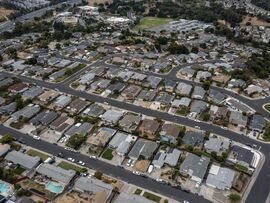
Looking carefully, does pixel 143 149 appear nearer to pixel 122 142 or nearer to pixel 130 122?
pixel 122 142

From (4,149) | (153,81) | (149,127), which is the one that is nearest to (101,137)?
(149,127)

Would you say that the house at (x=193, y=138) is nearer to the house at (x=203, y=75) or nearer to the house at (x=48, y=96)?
the house at (x=203, y=75)

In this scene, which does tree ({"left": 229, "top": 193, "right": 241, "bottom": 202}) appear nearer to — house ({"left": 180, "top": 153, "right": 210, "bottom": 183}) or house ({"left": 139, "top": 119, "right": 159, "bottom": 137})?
house ({"left": 180, "top": 153, "right": 210, "bottom": 183})

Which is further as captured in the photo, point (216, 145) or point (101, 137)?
point (101, 137)

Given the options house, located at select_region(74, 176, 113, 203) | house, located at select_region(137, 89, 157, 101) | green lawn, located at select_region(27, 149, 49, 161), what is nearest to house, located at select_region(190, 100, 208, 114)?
house, located at select_region(137, 89, 157, 101)

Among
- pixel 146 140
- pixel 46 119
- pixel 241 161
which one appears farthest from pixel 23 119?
pixel 241 161

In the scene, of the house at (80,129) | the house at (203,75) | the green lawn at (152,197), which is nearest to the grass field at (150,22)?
the house at (203,75)
